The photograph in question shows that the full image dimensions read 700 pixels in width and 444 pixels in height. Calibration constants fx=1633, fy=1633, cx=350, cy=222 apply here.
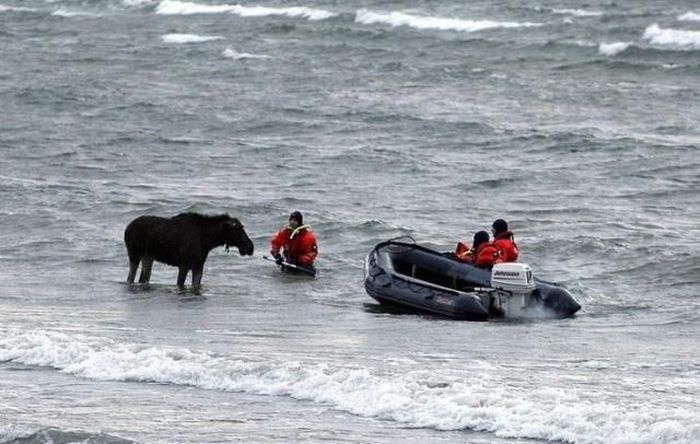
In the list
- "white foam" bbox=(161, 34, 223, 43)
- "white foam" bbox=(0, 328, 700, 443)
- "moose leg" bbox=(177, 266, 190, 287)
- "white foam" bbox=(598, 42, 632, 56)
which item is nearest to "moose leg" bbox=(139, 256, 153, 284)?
"moose leg" bbox=(177, 266, 190, 287)

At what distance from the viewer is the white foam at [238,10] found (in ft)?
199

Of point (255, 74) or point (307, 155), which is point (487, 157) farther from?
point (255, 74)

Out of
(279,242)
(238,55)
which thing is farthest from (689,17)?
(279,242)

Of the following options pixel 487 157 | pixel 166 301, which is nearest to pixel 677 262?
pixel 166 301

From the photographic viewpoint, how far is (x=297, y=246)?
23.9 metres

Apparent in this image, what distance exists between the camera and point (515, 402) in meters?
13.6

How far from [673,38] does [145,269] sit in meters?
30.9

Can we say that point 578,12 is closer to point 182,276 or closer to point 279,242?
point 279,242

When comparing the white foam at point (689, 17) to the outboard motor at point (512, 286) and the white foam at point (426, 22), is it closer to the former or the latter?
the white foam at point (426, 22)

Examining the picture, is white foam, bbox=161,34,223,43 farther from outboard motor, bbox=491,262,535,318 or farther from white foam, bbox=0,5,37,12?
outboard motor, bbox=491,262,535,318

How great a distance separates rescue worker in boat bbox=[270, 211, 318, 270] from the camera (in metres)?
23.9

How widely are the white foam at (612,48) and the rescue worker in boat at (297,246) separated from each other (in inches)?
1013

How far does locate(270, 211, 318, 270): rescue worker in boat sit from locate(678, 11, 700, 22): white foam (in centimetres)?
3238

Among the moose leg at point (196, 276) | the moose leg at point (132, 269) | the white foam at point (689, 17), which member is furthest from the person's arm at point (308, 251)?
the white foam at point (689, 17)
